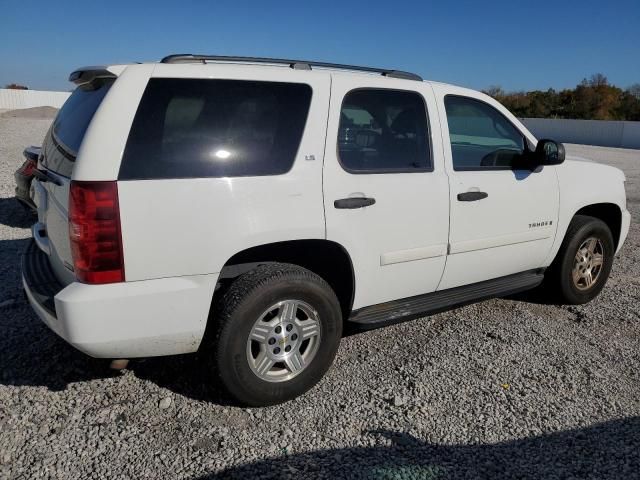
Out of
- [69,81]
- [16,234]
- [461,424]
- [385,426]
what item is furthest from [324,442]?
[16,234]

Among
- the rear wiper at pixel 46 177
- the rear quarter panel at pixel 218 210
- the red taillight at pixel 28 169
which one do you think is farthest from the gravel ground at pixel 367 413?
the red taillight at pixel 28 169

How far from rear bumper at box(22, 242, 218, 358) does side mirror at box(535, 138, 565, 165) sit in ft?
8.62

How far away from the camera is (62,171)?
280 cm

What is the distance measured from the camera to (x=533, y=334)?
418 centimetres

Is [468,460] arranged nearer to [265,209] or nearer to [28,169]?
[265,209]

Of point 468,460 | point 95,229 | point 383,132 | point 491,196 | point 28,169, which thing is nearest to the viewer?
point 95,229

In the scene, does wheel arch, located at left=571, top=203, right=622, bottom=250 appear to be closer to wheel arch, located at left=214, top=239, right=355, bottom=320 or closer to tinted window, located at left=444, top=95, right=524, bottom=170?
tinted window, located at left=444, top=95, right=524, bottom=170

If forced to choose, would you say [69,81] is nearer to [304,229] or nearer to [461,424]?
[304,229]

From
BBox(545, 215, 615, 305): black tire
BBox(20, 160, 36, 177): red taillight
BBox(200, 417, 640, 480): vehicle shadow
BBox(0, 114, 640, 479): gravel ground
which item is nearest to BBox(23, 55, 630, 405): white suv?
BBox(0, 114, 640, 479): gravel ground

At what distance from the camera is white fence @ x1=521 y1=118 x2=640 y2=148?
3114cm

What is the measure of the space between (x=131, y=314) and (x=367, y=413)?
4.68ft

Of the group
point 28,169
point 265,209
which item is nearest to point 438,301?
point 265,209

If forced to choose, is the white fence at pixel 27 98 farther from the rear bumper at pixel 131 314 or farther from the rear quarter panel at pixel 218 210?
the rear bumper at pixel 131 314

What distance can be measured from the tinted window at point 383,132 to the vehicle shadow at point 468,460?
1573 millimetres
